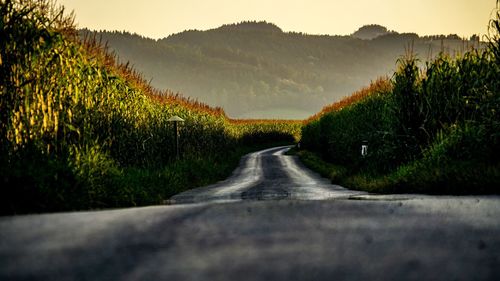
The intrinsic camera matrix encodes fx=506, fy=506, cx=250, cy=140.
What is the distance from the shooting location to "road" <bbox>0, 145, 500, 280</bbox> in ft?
8.80

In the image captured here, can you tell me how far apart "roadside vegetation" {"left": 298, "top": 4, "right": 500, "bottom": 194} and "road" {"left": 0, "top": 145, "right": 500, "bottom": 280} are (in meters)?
3.93

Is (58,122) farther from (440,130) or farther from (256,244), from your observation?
(440,130)

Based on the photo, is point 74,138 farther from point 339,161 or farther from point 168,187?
point 339,161

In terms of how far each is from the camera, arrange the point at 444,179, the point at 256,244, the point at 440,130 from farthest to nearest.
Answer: the point at 440,130 → the point at 444,179 → the point at 256,244

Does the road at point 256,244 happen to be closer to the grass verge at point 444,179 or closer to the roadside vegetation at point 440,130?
the grass verge at point 444,179

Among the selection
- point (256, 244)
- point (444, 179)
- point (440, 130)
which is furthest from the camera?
point (440, 130)

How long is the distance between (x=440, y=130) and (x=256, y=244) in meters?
8.93

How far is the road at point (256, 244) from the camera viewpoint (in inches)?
106

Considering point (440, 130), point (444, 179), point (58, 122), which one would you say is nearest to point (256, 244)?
point (444, 179)

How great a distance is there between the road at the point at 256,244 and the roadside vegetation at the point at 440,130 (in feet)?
12.9

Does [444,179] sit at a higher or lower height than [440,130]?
lower

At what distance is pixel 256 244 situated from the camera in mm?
3264

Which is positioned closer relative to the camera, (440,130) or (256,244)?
(256,244)

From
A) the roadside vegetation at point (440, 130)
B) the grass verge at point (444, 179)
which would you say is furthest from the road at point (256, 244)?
the roadside vegetation at point (440, 130)
